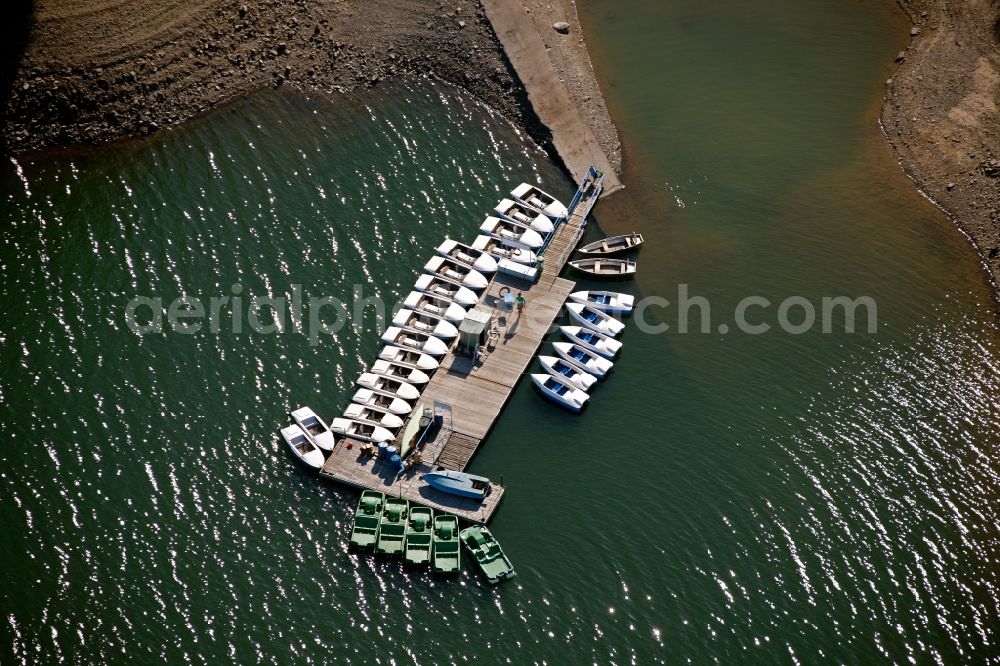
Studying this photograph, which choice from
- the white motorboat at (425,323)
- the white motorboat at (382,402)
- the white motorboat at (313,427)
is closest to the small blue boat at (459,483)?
the white motorboat at (382,402)

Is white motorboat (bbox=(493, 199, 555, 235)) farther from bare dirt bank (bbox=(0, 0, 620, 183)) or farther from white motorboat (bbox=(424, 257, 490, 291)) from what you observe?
bare dirt bank (bbox=(0, 0, 620, 183))

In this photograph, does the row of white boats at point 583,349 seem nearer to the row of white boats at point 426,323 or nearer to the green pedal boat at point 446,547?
the row of white boats at point 426,323

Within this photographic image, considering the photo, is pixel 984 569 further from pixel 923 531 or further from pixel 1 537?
pixel 1 537

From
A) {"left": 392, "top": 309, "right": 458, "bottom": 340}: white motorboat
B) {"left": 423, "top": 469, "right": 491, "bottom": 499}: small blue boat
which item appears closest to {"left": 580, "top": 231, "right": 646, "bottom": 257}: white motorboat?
{"left": 392, "top": 309, "right": 458, "bottom": 340}: white motorboat

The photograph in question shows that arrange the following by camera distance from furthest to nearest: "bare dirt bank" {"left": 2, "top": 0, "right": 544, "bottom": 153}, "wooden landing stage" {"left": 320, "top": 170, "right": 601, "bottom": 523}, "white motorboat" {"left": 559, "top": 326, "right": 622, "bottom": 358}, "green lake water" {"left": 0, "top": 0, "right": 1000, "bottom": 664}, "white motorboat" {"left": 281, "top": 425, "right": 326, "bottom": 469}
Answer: "bare dirt bank" {"left": 2, "top": 0, "right": 544, "bottom": 153}, "white motorboat" {"left": 559, "top": 326, "right": 622, "bottom": 358}, "white motorboat" {"left": 281, "top": 425, "right": 326, "bottom": 469}, "wooden landing stage" {"left": 320, "top": 170, "right": 601, "bottom": 523}, "green lake water" {"left": 0, "top": 0, "right": 1000, "bottom": 664}

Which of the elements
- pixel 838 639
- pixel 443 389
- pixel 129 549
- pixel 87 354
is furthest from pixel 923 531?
pixel 87 354

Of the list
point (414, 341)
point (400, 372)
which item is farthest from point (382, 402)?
point (414, 341)

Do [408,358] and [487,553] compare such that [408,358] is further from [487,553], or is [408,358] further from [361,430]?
[487,553]

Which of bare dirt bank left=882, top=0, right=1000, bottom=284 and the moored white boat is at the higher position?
bare dirt bank left=882, top=0, right=1000, bottom=284
